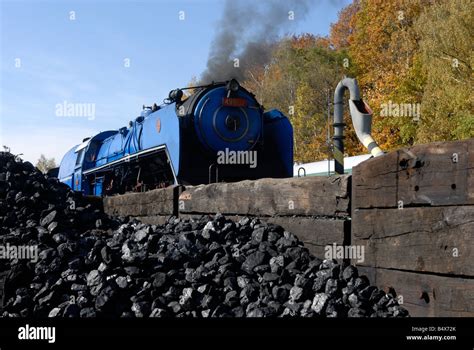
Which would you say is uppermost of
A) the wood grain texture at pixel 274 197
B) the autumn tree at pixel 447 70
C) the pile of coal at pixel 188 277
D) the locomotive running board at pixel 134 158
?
the autumn tree at pixel 447 70

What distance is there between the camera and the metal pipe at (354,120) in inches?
324

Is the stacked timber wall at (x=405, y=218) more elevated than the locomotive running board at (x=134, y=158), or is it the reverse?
the locomotive running board at (x=134, y=158)

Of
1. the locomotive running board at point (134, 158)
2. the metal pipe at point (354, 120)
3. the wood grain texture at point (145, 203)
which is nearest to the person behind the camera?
the wood grain texture at point (145, 203)

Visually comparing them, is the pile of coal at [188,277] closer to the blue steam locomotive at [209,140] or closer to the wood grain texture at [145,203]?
the wood grain texture at [145,203]

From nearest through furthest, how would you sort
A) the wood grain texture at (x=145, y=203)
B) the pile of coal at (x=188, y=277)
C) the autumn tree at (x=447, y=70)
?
the pile of coal at (x=188, y=277)
the wood grain texture at (x=145, y=203)
the autumn tree at (x=447, y=70)

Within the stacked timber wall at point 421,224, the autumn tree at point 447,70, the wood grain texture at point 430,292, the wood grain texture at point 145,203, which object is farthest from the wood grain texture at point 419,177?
the autumn tree at point 447,70

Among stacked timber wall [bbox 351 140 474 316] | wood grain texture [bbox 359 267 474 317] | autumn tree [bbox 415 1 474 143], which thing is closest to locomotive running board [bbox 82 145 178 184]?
stacked timber wall [bbox 351 140 474 316]

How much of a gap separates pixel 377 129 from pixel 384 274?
26220 millimetres

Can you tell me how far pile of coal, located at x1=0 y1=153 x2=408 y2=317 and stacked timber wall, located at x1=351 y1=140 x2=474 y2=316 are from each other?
0.74ft

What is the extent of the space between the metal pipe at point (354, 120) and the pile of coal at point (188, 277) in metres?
2.85

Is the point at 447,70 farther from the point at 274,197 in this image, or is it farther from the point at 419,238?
the point at 419,238

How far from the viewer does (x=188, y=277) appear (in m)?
4.46

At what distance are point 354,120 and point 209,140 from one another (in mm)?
2871

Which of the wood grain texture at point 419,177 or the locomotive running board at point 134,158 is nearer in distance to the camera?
the wood grain texture at point 419,177
